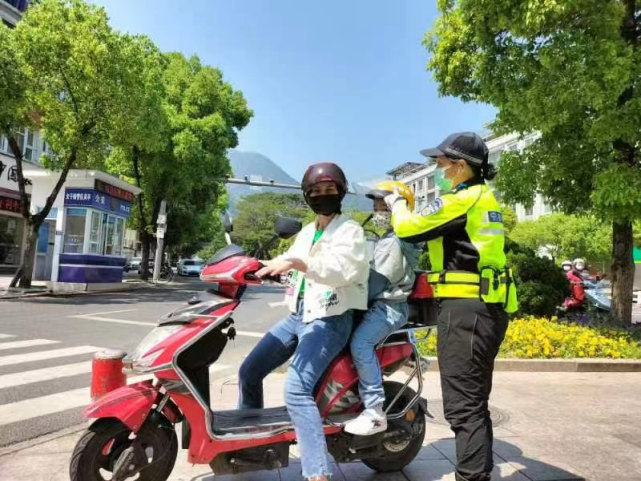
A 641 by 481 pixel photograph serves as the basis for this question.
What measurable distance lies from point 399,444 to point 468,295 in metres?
1.10

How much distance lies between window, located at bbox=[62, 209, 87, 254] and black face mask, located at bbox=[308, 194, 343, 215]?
16693 millimetres

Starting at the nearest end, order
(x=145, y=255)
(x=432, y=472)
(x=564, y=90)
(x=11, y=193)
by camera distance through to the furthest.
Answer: (x=432, y=472) < (x=564, y=90) < (x=11, y=193) < (x=145, y=255)

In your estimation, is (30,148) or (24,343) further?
(30,148)

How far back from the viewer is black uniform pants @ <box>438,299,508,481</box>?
2.64 m

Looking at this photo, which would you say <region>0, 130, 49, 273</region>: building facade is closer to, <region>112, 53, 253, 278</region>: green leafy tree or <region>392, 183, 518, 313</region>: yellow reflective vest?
<region>112, 53, 253, 278</region>: green leafy tree

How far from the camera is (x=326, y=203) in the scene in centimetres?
297

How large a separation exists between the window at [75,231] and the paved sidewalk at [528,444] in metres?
14.1

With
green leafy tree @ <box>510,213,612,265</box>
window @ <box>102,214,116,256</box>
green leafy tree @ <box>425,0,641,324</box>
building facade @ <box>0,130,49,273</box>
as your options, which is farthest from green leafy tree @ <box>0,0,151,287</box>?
green leafy tree @ <box>510,213,612,265</box>

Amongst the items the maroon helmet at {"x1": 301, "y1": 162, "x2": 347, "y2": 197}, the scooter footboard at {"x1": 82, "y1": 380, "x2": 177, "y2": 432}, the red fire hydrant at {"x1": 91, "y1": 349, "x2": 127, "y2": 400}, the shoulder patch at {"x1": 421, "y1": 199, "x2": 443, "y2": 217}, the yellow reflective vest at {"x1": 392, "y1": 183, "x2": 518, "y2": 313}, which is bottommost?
the red fire hydrant at {"x1": 91, "y1": 349, "x2": 127, "y2": 400}

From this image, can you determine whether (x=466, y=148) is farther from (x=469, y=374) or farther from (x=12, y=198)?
(x=12, y=198)

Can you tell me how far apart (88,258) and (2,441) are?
48.8 ft

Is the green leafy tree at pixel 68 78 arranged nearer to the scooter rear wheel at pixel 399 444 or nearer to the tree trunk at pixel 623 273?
the tree trunk at pixel 623 273

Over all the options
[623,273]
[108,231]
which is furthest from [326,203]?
[108,231]

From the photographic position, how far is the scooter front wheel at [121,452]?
261 centimetres
